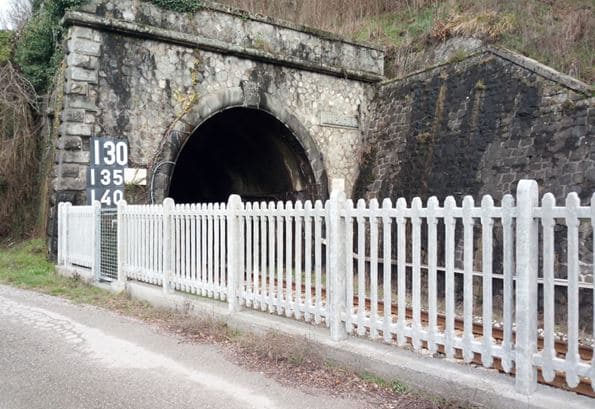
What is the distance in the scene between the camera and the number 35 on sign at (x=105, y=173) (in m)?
11.0

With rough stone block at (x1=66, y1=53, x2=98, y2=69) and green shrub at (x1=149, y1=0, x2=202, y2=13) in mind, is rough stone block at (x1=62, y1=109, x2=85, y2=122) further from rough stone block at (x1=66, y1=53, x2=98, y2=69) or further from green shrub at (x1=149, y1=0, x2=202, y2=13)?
green shrub at (x1=149, y1=0, x2=202, y2=13)

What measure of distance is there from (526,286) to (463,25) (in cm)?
1380

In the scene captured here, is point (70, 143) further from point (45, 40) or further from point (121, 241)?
point (45, 40)

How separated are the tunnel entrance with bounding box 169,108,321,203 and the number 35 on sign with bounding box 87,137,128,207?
3.06m

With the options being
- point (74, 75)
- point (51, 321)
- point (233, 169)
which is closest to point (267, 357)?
point (51, 321)

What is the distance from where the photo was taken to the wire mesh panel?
29.5 ft

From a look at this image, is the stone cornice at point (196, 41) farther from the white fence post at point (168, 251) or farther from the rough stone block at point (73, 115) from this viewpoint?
the white fence post at point (168, 251)

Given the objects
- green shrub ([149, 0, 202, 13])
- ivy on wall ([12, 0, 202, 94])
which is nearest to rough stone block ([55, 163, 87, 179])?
ivy on wall ([12, 0, 202, 94])

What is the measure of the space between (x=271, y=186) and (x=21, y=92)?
7.47 metres

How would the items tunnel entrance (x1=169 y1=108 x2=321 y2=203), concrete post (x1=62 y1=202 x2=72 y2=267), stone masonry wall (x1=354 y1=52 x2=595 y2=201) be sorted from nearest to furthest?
1. stone masonry wall (x1=354 y1=52 x2=595 y2=201)
2. concrete post (x1=62 y1=202 x2=72 y2=267)
3. tunnel entrance (x1=169 y1=108 x2=321 y2=203)

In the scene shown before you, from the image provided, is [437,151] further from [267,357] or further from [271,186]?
[267,357]

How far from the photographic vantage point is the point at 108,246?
9219mm

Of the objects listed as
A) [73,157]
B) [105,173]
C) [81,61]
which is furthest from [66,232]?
[81,61]

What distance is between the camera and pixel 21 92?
1520 centimetres
